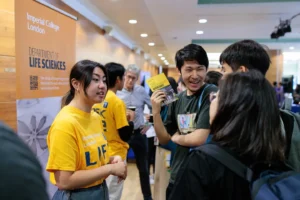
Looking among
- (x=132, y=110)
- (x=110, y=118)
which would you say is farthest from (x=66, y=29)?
(x=110, y=118)

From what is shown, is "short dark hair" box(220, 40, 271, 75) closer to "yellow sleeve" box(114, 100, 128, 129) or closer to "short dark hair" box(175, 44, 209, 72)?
"short dark hair" box(175, 44, 209, 72)

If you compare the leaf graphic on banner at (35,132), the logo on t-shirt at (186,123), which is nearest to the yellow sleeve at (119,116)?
the logo on t-shirt at (186,123)

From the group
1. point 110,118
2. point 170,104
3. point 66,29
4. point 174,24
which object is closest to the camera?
point 170,104

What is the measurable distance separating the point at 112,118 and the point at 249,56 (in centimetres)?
119

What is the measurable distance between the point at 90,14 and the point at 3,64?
3.08 metres

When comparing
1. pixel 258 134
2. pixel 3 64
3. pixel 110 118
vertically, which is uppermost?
pixel 3 64

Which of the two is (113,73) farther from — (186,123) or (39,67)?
(186,123)

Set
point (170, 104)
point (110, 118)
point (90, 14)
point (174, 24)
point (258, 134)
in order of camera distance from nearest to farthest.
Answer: point (258, 134) < point (170, 104) < point (110, 118) < point (90, 14) < point (174, 24)

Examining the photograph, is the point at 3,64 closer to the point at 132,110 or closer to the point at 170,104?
the point at 132,110

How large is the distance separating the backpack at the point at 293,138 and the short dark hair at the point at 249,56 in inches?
13.2

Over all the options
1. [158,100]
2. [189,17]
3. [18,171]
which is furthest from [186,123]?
[189,17]

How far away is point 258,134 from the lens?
2.55 ft

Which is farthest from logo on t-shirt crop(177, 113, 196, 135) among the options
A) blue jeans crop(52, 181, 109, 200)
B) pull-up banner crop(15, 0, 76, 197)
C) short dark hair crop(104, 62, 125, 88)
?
pull-up banner crop(15, 0, 76, 197)

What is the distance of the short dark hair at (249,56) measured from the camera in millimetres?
1237
